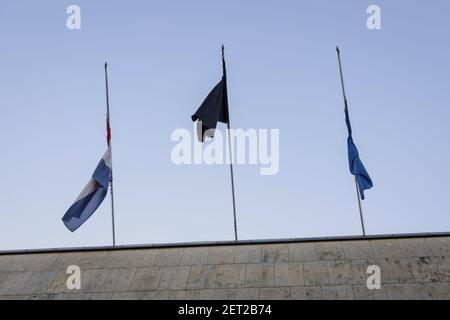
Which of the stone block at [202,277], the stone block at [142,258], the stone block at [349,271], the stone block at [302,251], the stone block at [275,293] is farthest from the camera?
the stone block at [142,258]

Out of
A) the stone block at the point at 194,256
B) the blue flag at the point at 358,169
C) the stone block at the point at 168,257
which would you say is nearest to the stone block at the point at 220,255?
the stone block at the point at 194,256

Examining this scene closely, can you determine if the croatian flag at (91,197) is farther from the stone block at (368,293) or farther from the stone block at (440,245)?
the stone block at (440,245)

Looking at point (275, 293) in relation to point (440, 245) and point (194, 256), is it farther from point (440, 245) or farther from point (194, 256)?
point (440, 245)

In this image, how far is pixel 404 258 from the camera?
20250mm

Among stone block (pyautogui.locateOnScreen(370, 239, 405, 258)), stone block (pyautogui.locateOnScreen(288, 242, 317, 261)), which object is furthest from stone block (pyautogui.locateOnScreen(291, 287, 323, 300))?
stone block (pyautogui.locateOnScreen(370, 239, 405, 258))

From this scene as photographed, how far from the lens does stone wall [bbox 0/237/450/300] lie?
62.9 ft

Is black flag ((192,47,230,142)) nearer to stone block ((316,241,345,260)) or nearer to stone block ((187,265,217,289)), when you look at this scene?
stone block ((187,265,217,289))

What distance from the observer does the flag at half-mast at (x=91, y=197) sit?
2431 cm

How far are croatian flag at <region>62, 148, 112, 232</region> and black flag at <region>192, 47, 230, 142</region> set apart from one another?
359 cm

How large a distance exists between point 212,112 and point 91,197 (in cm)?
523

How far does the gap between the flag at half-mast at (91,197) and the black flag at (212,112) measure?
3.57 meters

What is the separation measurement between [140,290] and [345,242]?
6448 mm

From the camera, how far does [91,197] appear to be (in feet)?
81.1
